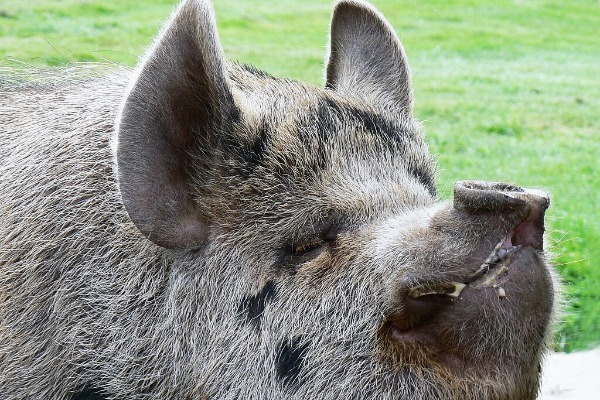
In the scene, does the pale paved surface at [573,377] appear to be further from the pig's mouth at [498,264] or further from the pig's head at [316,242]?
the pig's mouth at [498,264]

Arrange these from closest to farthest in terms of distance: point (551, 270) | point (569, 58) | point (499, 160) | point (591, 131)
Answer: point (551, 270)
point (499, 160)
point (591, 131)
point (569, 58)

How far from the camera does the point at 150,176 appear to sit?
304 centimetres

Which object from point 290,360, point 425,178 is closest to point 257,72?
point 425,178

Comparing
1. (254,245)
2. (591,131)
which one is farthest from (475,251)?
(591,131)

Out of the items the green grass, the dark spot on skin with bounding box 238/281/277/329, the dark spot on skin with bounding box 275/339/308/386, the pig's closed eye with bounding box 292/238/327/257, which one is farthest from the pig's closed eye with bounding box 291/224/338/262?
the green grass

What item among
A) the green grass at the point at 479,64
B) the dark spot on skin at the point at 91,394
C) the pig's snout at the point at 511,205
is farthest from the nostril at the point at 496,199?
the green grass at the point at 479,64

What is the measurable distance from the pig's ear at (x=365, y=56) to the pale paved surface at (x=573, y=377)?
198cm

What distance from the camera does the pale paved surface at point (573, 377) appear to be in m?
5.00

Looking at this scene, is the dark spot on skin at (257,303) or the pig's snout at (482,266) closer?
the pig's snout at (482,266)

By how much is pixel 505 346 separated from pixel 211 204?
1.14 m

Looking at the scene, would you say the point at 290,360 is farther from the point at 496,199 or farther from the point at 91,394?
the point at 496,199

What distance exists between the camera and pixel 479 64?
16172 mm

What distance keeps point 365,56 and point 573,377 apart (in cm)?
243

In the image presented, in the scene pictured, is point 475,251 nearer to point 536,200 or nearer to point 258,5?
point 536,200
